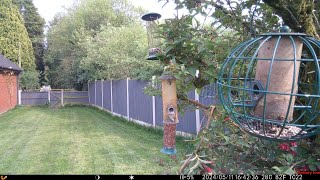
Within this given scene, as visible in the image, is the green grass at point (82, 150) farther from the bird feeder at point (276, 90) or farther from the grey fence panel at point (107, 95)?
the grey fence panel at point (107, 95)

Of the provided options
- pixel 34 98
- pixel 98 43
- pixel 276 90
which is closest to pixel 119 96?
pixel 98 43

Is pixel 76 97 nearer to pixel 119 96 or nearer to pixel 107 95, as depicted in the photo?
pixel 107 95

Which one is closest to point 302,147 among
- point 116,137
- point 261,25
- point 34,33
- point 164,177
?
point 164,177

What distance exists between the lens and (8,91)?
1853cm

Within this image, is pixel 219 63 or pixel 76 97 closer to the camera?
pixel 219 63

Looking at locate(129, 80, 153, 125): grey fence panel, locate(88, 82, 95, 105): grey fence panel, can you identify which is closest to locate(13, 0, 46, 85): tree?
locate(88, 82, 95, 105): grey fence panel

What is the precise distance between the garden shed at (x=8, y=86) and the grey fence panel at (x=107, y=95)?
5.05 metres

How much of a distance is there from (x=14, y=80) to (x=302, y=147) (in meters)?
20.5

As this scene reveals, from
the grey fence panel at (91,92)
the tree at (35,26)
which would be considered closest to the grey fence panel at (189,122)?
the grey fence panel at (91,92)

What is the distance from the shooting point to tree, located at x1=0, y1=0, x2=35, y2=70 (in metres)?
25.3

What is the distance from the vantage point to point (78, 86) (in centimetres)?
2538

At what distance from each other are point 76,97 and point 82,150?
1667 cm

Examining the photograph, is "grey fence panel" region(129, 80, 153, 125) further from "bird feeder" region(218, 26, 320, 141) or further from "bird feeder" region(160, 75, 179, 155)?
"bird feeder" region(218, 26, 320, 141)

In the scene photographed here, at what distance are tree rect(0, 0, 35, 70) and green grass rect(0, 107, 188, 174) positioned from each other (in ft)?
54.6
